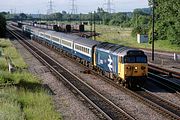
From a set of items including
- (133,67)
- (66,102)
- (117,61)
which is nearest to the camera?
(66,102)

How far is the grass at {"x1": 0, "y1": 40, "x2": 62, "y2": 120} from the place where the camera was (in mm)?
18047

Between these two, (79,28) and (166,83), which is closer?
(166,83)

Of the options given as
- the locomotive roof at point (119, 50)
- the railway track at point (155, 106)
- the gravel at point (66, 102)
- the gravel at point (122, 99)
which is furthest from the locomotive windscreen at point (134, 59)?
the gravel at point (66, 102)

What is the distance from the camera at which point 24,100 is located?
2203 centimetres

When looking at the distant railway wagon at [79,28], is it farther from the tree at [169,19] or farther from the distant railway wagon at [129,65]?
the distant railway wagon at [129,65]

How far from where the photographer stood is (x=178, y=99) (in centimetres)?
2333

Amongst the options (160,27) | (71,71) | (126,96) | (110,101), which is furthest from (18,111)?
(160,27)

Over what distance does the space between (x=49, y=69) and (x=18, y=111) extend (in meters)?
19.9

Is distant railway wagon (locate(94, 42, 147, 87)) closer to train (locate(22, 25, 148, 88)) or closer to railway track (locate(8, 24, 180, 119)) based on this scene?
train (locate(22, 25, 148, 88))

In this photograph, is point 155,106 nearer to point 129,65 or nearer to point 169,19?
point 129,65

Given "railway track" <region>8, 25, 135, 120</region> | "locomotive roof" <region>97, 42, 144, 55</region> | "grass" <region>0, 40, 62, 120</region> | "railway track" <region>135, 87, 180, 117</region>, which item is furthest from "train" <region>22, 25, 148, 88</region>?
"grass" <region>0, 40, 62, 120</region>

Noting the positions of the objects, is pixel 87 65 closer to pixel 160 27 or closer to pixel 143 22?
pixel 160 27

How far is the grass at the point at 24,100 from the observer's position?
18047 millimetres

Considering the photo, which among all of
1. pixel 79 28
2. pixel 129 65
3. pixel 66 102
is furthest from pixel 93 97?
pixel 79 28
